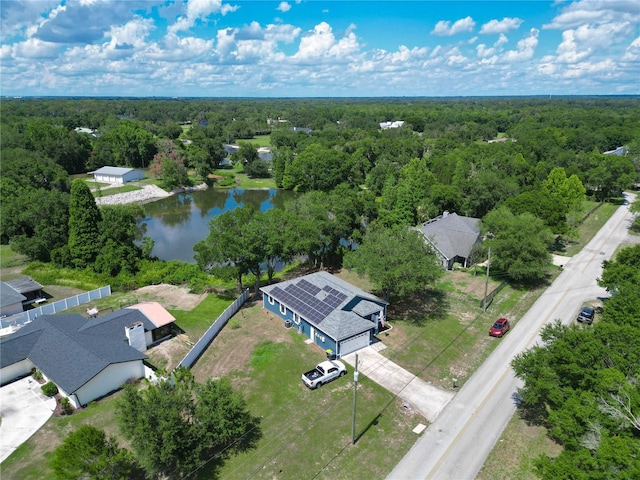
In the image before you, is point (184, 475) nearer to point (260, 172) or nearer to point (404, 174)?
point (404, 174)

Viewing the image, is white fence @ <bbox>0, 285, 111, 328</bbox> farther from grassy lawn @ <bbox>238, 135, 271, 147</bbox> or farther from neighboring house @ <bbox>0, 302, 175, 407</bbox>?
grassy lawn @ <bbox>238, 135, 271, 147</bbox>

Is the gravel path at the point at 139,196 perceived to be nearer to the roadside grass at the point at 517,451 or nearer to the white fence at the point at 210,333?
the white fence at the point at 210,333

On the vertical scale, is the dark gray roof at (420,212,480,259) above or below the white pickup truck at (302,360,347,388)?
above

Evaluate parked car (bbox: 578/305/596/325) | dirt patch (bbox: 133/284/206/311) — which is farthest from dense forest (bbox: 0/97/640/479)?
parked car (bbox: 578/305/596/325)

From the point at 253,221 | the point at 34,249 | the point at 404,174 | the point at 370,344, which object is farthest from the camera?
the point at 404,174

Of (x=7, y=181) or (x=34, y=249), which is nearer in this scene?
(x=34, y=249)

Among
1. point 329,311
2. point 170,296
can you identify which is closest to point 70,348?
point 170,296

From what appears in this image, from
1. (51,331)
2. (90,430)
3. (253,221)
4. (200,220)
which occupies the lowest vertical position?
(200,220)

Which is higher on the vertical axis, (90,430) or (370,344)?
(90,430)

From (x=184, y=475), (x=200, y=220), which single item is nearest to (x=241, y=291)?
(x=184, y=475)
